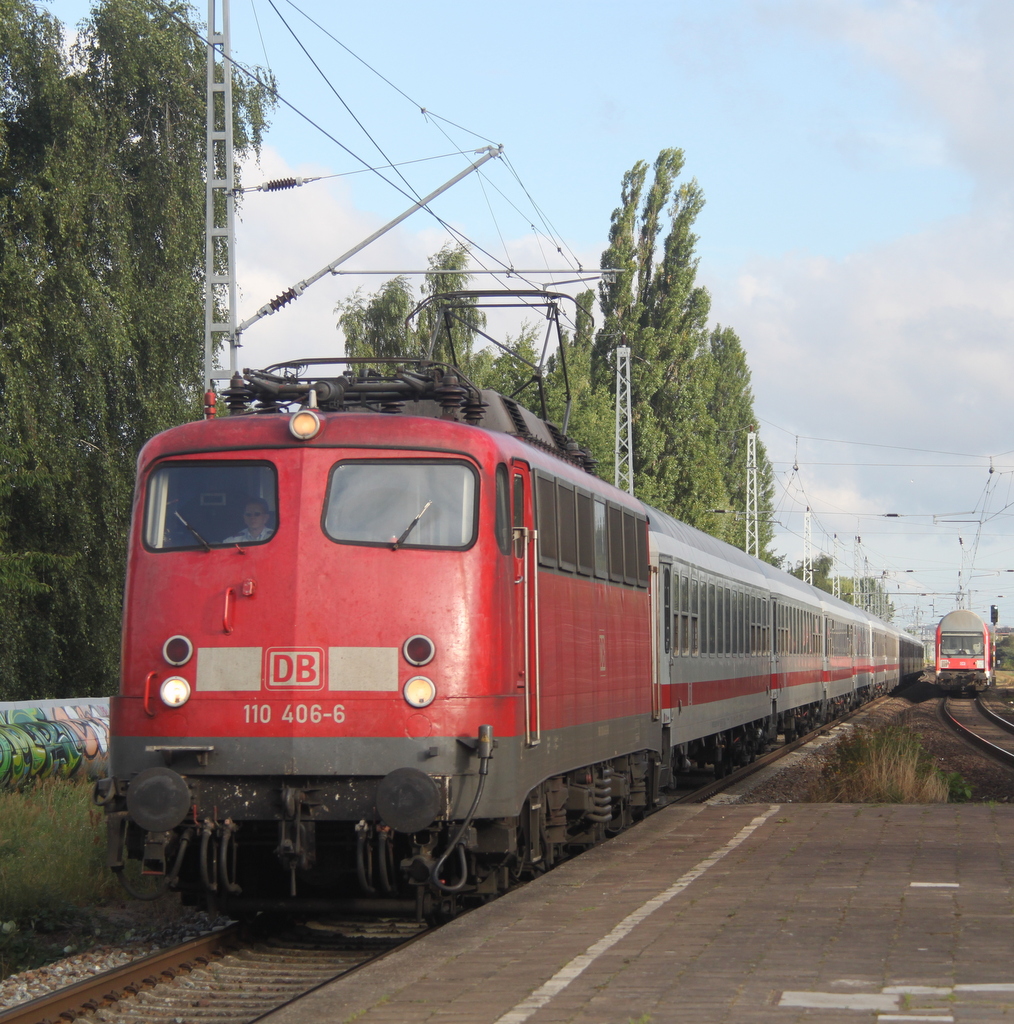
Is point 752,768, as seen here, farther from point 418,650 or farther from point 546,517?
point 418,650

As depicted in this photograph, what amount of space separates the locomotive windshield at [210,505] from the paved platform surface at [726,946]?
8.44 ft

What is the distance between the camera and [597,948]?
25.1ft

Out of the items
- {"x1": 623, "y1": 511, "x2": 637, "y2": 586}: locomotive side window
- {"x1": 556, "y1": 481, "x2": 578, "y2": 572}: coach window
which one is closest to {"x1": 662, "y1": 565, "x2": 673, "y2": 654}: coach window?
{"x1": 623, "y1": 511, "x2": 637, "y2": 586}: locomotive side window

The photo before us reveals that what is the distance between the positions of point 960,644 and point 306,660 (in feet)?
191

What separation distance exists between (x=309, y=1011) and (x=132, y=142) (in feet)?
75.1

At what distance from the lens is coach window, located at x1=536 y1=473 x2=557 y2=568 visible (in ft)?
32.4

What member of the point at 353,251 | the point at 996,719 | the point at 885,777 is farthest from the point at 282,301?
the point at 996,719

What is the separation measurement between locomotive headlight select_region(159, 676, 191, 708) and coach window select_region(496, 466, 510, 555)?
6.52 feet

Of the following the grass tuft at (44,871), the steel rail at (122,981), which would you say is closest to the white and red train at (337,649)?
the steel rail at (122,981)

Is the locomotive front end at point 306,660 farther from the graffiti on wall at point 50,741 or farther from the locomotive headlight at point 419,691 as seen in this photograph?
the graffiti on wall at point 50,741

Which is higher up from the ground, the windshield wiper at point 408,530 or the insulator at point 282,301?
the insulator at point 282,301

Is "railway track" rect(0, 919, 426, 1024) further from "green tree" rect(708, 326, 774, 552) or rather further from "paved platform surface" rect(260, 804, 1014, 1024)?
"green tree" rect(708, 326, 774, 552)

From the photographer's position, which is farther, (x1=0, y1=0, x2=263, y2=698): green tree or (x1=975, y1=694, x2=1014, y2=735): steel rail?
(x1=975, y1=694, x2=1014, y2=735): steel rail

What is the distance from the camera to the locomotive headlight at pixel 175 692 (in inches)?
331
